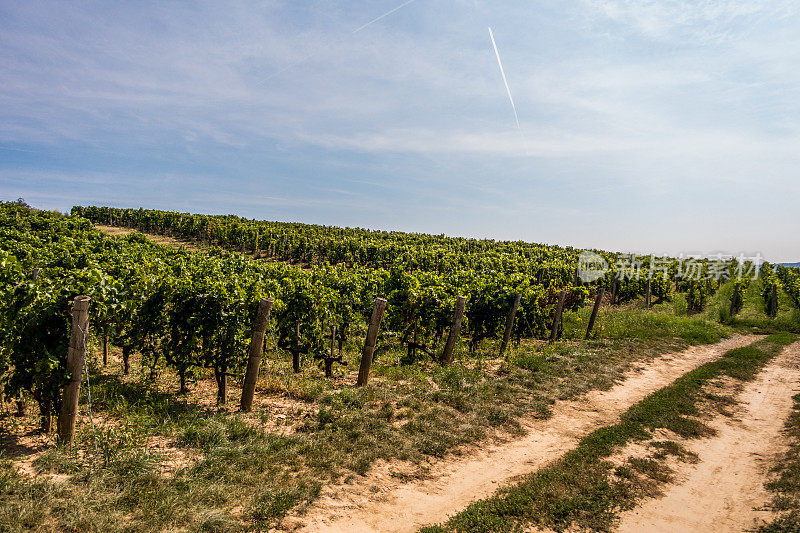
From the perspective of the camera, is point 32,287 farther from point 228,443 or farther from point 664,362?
point 664,362

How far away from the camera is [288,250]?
45875 mm

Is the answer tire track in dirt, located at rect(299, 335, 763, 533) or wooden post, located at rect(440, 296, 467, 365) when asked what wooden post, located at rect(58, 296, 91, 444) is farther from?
wooden post, located at rect(440, 296, 467, 365)

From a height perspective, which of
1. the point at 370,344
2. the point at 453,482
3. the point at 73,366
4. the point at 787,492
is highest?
the point at 73,366

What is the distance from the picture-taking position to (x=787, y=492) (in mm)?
5434

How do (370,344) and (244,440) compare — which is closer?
(244,440)

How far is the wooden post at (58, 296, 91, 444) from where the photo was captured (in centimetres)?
526

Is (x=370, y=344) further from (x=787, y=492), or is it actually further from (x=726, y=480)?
(x=787, y=492)

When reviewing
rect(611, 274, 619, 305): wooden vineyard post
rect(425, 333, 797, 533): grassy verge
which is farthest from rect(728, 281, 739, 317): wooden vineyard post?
rect(425, 333, 797, 533): grassy verge

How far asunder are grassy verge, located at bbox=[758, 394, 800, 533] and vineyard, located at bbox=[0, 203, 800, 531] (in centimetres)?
346

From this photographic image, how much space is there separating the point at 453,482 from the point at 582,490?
5.65 feet

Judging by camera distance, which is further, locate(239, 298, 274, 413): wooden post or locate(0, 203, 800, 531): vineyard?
locate(239, 298, 274, 413): wooden post

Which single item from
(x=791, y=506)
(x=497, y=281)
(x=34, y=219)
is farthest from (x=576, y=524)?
(x=34, y=219)

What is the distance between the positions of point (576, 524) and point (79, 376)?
6729mm

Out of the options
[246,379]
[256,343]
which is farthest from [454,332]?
[246,379]
